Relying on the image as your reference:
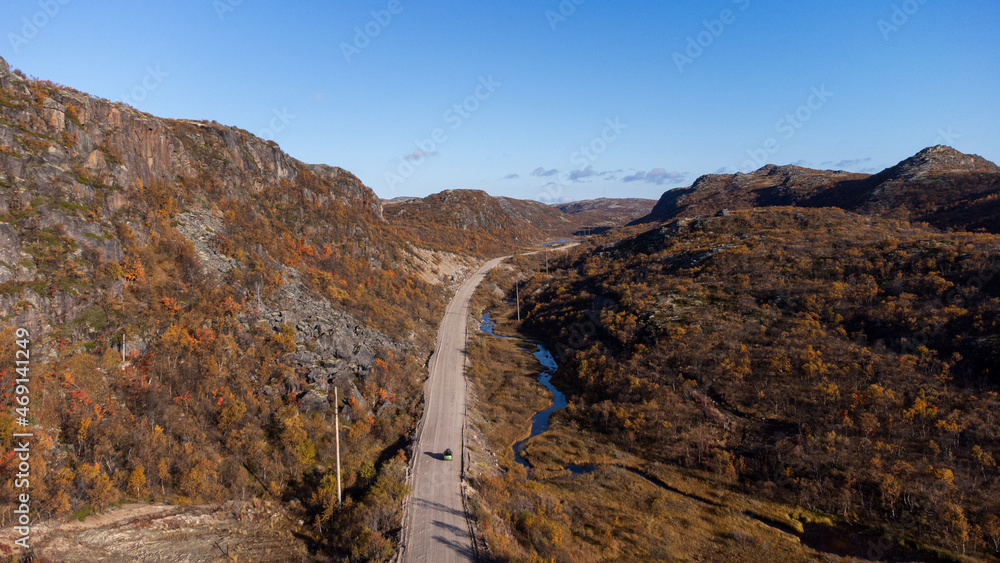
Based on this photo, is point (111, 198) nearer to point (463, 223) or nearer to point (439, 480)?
point (439, 480)

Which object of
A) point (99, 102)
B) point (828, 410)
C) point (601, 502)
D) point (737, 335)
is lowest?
point (601, 502)

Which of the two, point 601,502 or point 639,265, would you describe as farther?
point 639,265

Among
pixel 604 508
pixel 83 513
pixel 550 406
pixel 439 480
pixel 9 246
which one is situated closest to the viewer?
pixel 83 513

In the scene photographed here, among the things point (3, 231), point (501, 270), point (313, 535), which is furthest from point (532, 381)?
point (501, 270)

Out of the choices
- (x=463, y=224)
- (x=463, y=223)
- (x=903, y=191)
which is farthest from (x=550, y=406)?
(x=463, y=223)

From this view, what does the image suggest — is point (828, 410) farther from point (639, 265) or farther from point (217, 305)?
point (217, 305)
